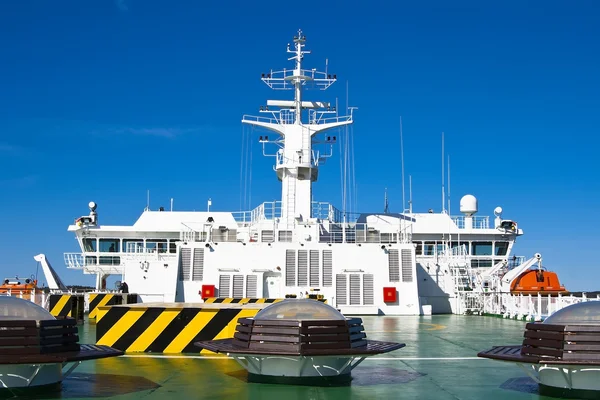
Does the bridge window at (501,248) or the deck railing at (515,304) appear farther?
the bridge window at (501,248)

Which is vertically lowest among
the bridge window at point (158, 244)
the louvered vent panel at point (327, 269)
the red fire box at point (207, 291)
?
the red fire box at point (207, 291)

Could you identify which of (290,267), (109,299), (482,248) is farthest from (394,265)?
(482,248)

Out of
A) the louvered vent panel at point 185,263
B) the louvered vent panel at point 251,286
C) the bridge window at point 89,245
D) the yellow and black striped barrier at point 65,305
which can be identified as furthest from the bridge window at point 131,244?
the yellow and black striped barrier at point 65,305

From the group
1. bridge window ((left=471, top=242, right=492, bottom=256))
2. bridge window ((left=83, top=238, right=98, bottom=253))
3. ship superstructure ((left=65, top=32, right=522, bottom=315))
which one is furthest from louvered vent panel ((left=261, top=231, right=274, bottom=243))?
bridge window ((left=471, top=242, right=492, bottom=256))

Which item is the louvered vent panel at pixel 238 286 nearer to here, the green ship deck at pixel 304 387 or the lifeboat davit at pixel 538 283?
the lifeboat davit at pixel 538 283

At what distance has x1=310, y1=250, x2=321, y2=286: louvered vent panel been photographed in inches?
1206

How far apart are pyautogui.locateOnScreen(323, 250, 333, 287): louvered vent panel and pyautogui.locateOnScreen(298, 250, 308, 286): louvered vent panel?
2.79 ft

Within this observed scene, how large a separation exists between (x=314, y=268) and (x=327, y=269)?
24.2 inches

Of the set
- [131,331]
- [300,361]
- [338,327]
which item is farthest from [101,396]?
[131,331]

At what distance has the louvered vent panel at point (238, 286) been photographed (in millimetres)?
30594

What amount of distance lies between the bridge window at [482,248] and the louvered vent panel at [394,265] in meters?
17.6

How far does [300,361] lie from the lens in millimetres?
9016

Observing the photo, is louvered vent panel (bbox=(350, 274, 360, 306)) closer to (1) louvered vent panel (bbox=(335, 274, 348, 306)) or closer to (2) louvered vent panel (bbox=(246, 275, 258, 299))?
(1) louvered vent panel (bbox=(335, 274, 348, 306))

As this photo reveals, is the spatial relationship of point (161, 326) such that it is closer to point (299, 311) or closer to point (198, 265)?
point (299, 311)
